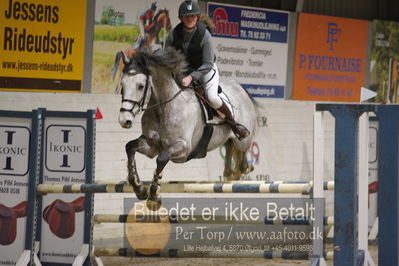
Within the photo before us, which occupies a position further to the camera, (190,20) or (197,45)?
(197,45)

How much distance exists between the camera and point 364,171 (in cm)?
450

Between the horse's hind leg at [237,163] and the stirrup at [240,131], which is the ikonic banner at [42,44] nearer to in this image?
the horse's hind leg at [237,163]

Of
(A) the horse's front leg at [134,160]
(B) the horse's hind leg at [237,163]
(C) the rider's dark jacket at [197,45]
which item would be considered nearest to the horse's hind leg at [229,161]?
(B) the horse's hind leg at [237,163]

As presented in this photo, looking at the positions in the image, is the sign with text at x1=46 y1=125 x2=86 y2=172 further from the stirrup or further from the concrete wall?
the concrete wall

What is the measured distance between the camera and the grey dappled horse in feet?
17.6

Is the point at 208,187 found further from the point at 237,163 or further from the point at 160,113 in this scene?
the point at 237,163

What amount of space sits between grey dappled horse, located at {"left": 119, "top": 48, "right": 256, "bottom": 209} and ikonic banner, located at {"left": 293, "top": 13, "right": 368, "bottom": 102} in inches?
188

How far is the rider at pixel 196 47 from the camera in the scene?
568cm

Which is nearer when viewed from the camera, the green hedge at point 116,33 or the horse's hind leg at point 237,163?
the horse's hind leg at point 237,163

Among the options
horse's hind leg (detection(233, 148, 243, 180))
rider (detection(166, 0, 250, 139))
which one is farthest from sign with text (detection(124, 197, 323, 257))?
rider (detection(166, 0, 250, 139))

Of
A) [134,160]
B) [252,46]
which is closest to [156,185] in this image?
[134,160]

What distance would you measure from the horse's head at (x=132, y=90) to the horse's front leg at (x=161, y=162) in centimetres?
38

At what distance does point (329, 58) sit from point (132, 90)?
20.9 feet

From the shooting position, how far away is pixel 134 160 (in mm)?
5504
